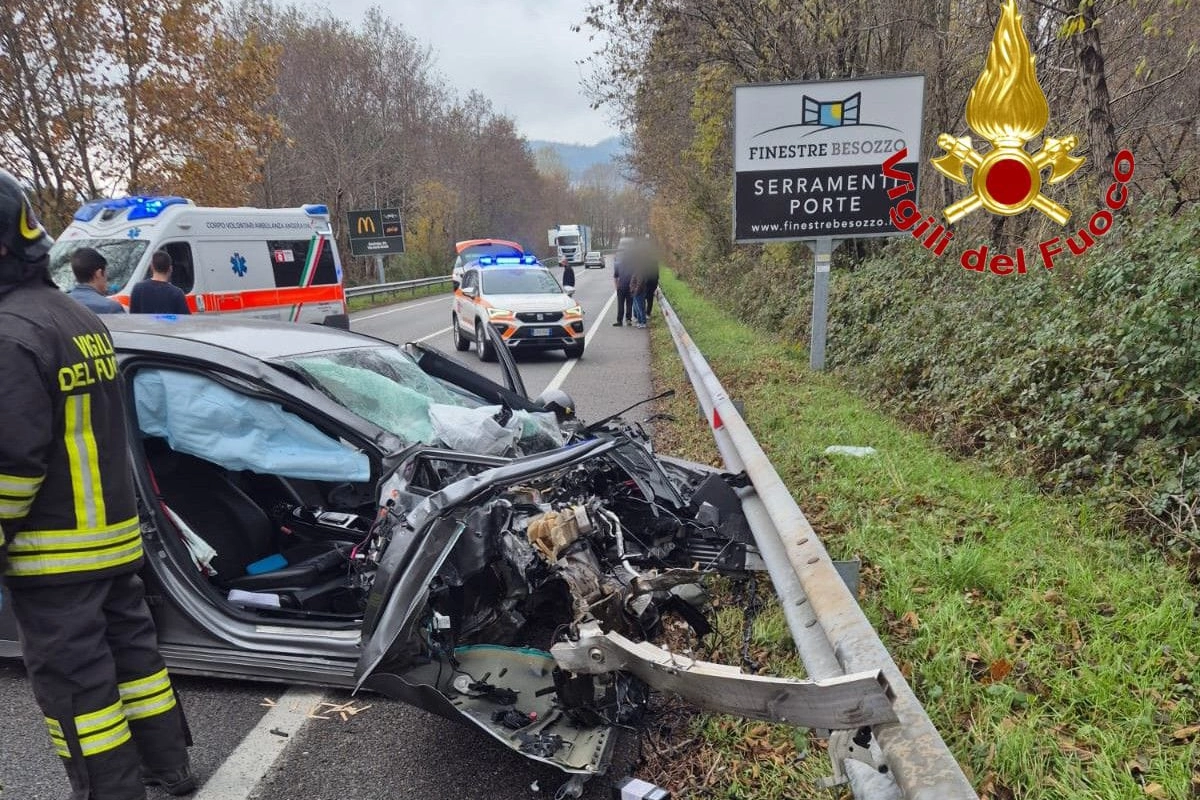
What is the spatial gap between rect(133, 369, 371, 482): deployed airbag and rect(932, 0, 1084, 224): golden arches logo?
15.6ft

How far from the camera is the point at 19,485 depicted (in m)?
1.99

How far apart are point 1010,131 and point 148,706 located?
630 cm

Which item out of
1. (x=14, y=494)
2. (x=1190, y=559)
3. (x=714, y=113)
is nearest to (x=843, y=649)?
(x=1190, y=559)

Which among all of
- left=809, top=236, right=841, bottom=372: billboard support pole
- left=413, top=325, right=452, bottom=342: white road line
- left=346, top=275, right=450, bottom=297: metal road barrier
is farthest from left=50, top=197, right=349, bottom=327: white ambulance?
left=346, top=275, right=450, bottom=297: metal road barrier

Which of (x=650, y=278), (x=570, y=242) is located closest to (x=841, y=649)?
(x=650, y=278)

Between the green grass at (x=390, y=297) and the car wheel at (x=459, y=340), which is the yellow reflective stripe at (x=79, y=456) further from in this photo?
the green grass at (x=390, y=297)

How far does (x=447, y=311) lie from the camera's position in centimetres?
2222

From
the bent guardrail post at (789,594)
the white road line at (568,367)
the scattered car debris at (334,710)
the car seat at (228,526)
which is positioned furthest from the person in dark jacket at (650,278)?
the scattered car debris at (334,710)

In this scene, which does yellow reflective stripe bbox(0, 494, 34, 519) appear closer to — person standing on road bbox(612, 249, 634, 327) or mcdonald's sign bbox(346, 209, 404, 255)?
person standing on road bbox(612, 249, 634, 327)

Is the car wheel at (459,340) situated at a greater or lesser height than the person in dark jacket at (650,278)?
lesser

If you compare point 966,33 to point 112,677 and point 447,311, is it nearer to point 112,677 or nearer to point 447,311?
point 112,677

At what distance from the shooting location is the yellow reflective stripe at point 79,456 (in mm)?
2129

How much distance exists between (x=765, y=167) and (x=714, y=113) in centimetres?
757

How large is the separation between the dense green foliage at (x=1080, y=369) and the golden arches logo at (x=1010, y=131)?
70 centimetres
